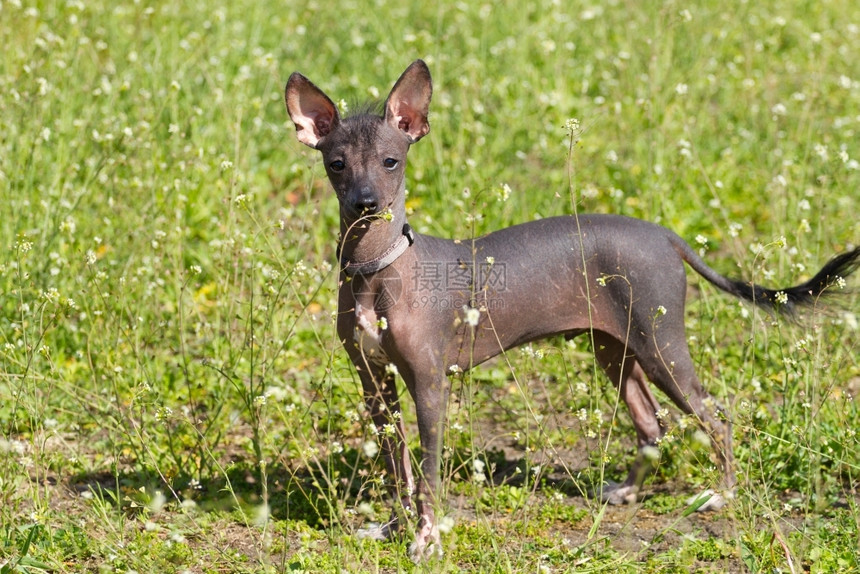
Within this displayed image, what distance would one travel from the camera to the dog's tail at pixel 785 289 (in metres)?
3.83

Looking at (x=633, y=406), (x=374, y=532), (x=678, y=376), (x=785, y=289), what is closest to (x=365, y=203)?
(x=374, y=532)

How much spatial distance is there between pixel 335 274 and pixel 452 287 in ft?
1.61

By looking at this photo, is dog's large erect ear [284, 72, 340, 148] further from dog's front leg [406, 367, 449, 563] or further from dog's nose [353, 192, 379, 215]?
dog's front leg [406, 367, 449, 563]

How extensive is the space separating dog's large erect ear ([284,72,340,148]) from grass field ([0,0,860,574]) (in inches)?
13.5

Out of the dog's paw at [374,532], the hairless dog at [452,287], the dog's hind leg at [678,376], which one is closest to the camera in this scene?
the hairless dog at [452,287]

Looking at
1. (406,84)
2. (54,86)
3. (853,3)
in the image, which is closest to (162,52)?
(54,86)

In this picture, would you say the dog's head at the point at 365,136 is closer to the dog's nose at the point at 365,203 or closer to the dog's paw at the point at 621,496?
the dog's nose at the point at 365,203

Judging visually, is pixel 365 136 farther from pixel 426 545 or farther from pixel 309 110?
pixel 426 545

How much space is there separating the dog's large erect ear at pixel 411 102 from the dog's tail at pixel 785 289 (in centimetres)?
111

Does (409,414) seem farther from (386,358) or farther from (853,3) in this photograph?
(853,3)

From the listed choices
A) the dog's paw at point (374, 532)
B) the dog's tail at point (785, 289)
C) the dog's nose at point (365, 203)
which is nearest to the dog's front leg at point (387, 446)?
the dog's paw at point (374, 532)

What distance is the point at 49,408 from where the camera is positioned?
4.52 m

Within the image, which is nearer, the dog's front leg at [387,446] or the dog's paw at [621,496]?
the dog's front leg at [387,446]

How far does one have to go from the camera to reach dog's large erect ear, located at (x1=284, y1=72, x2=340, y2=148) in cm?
367
